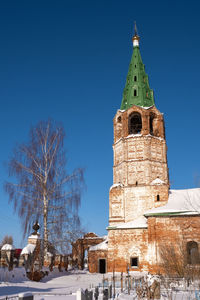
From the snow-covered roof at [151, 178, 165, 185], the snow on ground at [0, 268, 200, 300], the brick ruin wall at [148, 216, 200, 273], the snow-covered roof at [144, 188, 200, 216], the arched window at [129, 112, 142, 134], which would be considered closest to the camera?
the snow on ground at [0, 268, 200, 300]

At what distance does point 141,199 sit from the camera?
81.6ft

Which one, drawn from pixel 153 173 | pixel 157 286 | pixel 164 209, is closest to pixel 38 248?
pixel 157 286

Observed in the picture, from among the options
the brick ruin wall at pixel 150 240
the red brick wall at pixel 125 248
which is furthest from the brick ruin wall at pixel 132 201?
the brick ruin wall at pixel 150 240

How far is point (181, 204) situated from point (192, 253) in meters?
4.04

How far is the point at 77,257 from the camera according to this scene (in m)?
33.5

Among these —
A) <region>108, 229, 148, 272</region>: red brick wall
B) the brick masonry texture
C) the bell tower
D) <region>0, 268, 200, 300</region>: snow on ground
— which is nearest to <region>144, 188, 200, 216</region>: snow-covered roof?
the brick masonry texture

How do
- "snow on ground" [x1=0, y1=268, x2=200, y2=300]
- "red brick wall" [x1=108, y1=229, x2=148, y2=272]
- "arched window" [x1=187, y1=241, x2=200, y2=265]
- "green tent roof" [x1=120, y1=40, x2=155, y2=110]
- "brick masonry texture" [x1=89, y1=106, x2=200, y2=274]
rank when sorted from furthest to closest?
"green tent roof" [x1=120, y1=40, x2=155, y2=110] → "red brick wall" [x1=108, y1=229, x2=148, y2=272] → "brick masonry texture" [x1=89, y1=106, x2=200, y2=274] → "arched window" [x1=187, y1=241, x2=200, y2=265] → "snow on ground" [x1=0, y1=268, x2=200, y2=300]

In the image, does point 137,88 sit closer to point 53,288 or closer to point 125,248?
point 125,248

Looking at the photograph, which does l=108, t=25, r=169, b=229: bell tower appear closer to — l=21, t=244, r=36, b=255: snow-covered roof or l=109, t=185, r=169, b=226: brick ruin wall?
l=109, t=185, r=169, b=226: brick ruin wall

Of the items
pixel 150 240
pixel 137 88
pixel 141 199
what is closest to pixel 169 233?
pixel 150 240

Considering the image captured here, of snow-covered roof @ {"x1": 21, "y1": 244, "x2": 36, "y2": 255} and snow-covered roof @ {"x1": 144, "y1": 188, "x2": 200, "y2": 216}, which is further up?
snow-covered roof @ {"x1": 144, "y1": 188, "x2": 200, "y2": 216}

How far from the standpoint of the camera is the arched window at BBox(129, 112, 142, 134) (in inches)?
1112

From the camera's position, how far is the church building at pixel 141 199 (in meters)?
21.0

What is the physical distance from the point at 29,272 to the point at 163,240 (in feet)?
32.6
